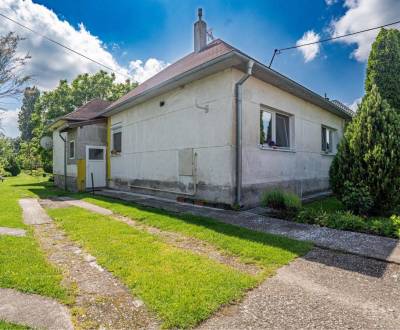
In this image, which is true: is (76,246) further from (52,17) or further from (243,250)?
(52,17)

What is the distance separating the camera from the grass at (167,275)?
2.20 meters

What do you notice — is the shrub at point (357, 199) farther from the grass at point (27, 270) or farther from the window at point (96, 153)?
the window at point (96, 153)

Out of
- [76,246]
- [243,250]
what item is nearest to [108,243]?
[76,246]

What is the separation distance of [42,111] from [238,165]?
2642 cm

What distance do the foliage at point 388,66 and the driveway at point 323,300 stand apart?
29.7 feet

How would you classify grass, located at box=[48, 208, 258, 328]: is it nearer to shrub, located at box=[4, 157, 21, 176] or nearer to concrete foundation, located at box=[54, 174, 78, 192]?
concrete foundation, located at box=[54, 174, 78, 192]

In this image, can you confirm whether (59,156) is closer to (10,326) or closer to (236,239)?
(236,239)

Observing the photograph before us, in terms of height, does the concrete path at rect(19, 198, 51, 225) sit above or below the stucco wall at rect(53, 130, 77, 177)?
below

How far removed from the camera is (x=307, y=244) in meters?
3.91

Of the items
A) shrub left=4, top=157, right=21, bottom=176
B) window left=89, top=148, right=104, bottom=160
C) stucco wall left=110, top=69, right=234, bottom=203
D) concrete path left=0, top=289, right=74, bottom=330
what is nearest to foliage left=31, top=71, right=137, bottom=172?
shrub left=4, top=157, right=21, bottom=176

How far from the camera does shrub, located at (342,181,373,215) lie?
5.72 m

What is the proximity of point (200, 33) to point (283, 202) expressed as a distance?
837 cm

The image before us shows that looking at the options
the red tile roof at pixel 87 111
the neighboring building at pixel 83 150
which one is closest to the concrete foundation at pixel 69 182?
the neighboring building at pixel 83 150

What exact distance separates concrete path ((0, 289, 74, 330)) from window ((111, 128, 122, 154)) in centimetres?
980
